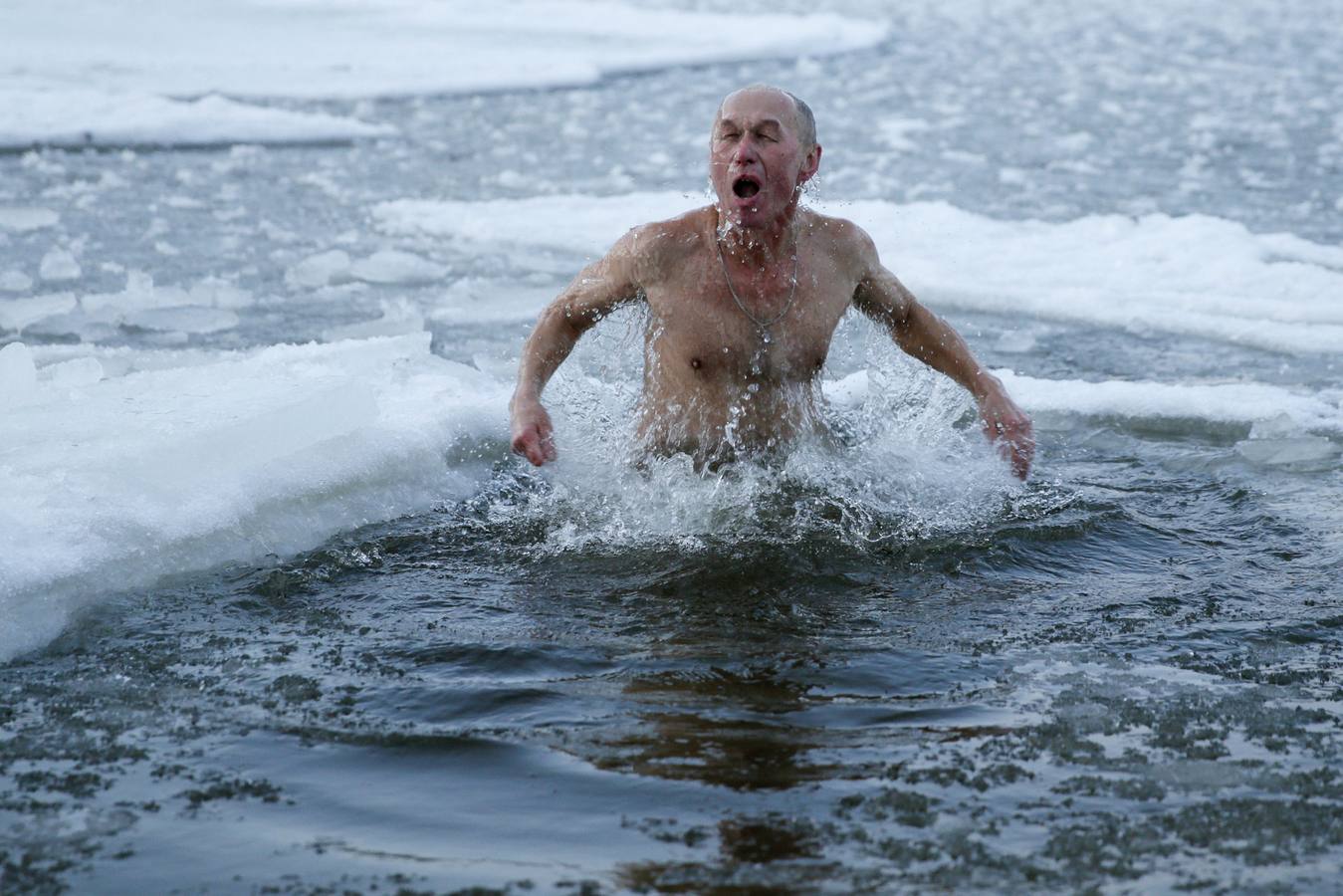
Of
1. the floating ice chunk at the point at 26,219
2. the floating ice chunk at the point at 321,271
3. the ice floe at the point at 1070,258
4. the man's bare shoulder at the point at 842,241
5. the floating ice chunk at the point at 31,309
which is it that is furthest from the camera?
the floating ice chunk at the point at 26,219

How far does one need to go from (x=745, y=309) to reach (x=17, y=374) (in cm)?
218

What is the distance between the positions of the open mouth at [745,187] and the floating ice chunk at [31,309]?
3.71 m

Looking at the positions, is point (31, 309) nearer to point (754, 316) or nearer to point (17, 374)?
point (17, 374)

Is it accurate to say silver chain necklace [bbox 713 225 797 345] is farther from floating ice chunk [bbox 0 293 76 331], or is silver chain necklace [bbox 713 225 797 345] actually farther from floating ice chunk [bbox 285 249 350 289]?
floating ice chunk [bbox 285 249 350 289]

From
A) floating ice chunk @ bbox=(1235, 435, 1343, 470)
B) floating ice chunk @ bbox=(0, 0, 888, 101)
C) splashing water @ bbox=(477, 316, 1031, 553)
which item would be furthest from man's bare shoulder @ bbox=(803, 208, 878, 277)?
floating ice chunk @ bbox=(0, 0, 888, 101)

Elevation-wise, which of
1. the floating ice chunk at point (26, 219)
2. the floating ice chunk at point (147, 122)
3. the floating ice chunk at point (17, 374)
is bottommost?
the floating ice chunk at point (17, 374)

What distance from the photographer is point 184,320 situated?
22.6 ft

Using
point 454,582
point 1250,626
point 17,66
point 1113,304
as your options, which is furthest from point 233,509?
point 17,66

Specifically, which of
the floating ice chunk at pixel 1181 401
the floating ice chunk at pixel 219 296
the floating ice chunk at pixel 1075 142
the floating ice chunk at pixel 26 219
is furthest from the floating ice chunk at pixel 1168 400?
the floating ice chunk at pixel 1075 142

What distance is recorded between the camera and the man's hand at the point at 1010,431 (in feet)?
14.3

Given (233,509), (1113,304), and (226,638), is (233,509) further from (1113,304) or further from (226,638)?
(1113,304)

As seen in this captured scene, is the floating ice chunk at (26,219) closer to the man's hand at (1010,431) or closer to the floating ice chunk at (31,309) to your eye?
the floating ice chunk at (31,309)

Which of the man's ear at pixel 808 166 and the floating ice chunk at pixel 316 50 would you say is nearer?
the man's ear at pixel 808 166

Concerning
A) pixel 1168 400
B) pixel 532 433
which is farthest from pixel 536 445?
pixel 1168 400
